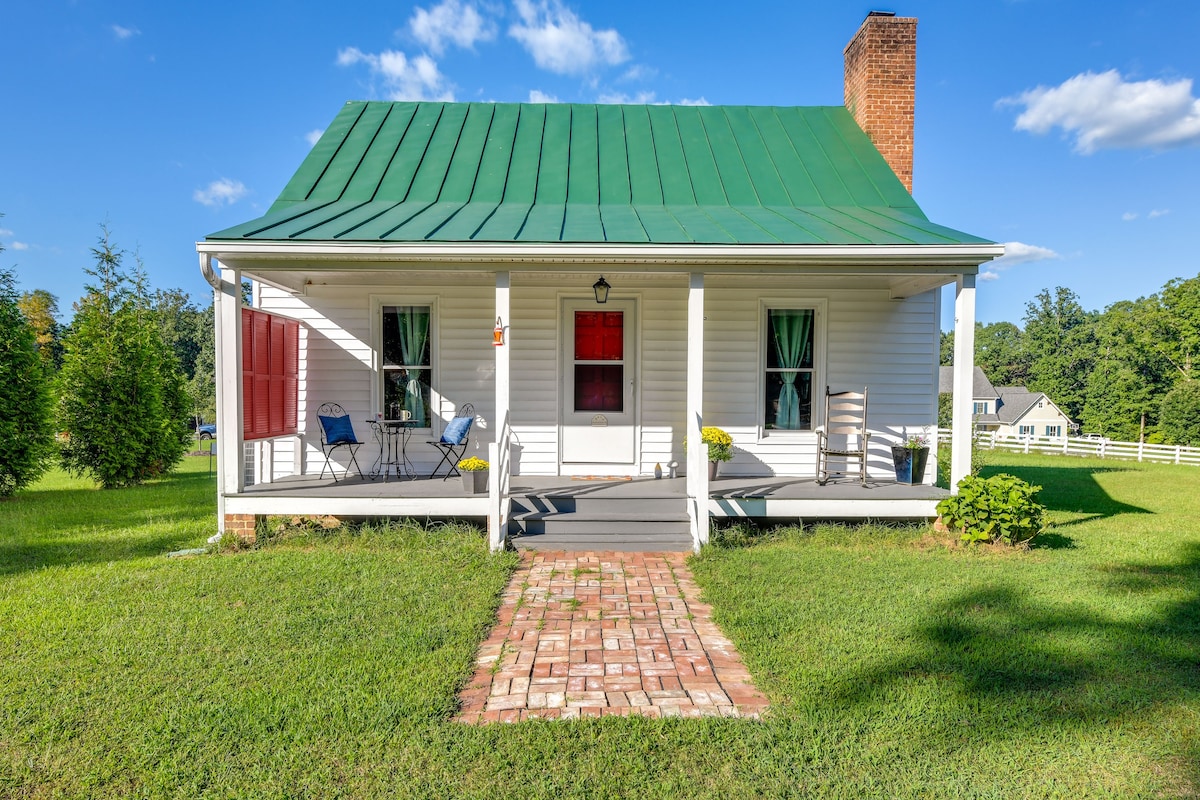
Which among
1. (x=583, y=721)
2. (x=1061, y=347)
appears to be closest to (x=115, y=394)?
(x=583, y=721)

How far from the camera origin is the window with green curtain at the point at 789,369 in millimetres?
8781

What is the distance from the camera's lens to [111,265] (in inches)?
534

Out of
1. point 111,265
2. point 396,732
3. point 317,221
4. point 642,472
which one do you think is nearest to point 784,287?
point 642,472

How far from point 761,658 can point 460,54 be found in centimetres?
1476

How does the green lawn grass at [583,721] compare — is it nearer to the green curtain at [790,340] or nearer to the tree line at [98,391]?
the green curtain at [790,340]

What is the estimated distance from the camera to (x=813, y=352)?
8781mm

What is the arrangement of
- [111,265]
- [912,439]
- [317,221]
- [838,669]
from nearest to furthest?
[838,669], [317,221], [912,439], [111,265]

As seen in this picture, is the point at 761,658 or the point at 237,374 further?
the point at 237,374

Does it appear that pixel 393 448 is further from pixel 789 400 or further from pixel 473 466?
pixel 789 400

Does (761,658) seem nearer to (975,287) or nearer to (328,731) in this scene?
(328,731)

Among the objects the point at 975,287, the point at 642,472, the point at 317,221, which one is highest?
the point at 317,221

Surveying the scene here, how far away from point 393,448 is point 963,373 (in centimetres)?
687

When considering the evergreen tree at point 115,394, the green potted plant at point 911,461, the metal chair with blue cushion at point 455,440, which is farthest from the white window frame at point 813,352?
the evergreen tree at point 115,394

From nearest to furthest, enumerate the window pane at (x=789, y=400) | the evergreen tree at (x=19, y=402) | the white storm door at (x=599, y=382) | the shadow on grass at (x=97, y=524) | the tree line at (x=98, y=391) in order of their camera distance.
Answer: the shadow on grass at (x=97, y=524)
the white storm door at (x=599, y=382)
the window pane at (x=789, y=400)
the evergreen tree at (x=19, y=402)
the tree line at (x=98, y=391)
